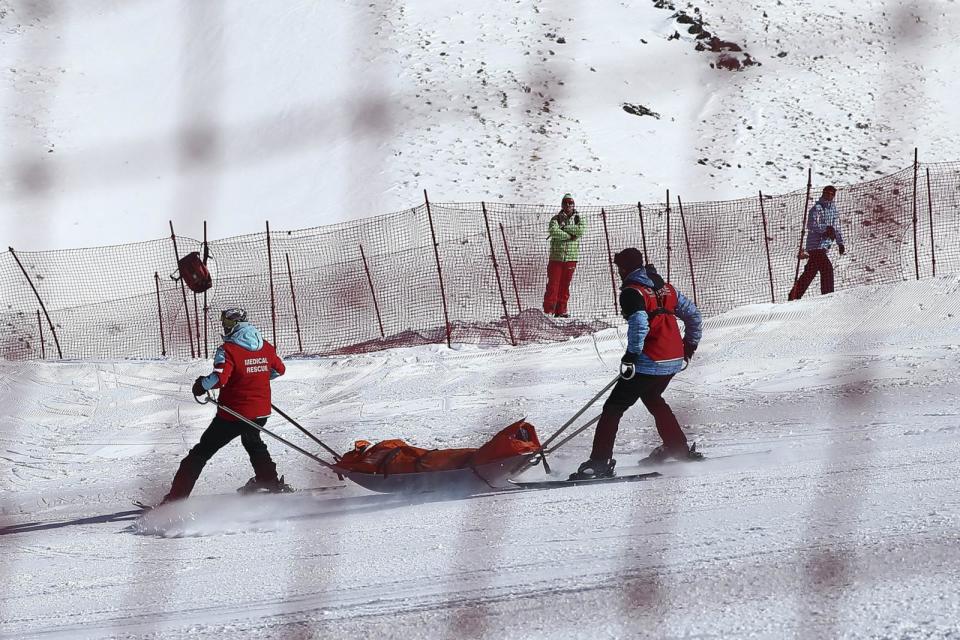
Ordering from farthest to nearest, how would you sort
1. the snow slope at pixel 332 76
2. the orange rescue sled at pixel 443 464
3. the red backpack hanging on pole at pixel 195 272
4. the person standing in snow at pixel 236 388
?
1. the red backpack hanging on pole at pixel 195 272
2. the person standing in snow at pixel 236 388
3. the orange rescue sled at pixel 443 464
4. the snow slope at pixel 332 76

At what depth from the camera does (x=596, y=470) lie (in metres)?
7.07

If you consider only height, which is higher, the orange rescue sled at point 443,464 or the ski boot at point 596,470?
the orange rescue sled at point 443,464

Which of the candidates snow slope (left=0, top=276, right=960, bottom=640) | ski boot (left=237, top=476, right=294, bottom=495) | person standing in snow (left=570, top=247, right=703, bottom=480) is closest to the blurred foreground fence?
snow slope (left=0, top=276, right=960, bottom=640)

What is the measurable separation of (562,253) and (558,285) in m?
0.47

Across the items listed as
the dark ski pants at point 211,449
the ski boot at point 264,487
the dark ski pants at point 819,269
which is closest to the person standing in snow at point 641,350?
the ski boot at point 264,487

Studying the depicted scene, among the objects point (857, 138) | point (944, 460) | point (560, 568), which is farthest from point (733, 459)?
point (857, 138)

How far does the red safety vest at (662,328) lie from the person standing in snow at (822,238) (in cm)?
644

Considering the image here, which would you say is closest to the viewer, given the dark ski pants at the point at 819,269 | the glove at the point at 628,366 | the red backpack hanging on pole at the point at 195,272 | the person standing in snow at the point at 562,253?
A: the glove at the point at 628,366

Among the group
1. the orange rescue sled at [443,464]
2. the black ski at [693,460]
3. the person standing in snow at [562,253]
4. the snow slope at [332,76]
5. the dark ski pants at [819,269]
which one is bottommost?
the black ski at [693,460]

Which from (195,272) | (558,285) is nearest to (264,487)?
(195,272)

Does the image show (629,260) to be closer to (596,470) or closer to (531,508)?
(596,470)

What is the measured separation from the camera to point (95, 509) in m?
8.17

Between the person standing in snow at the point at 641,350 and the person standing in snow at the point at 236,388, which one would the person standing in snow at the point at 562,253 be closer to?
the person standing in snow at the point at 641,350

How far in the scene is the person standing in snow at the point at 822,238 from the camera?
13078 mm
